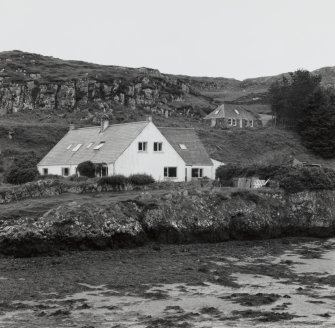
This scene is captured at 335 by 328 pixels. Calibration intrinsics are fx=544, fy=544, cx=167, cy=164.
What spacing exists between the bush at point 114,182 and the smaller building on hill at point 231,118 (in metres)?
61.9

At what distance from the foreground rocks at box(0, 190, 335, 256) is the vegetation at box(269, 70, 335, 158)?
158ft

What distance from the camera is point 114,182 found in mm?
47562

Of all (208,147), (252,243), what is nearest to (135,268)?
(252,243)

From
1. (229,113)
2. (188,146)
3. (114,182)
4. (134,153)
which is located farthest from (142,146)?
(229,113)

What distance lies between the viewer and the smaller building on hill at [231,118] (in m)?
109

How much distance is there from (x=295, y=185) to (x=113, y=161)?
19023 millimetres

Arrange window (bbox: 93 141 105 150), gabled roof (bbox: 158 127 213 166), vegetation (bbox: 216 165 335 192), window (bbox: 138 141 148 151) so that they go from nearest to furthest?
vegetation (bbox: 216 165 335 192) → window (bbox: 138 141 148 151) → window (bbox: 93 141 105 150) → gabled roof (bbox: 158 127 213 166)

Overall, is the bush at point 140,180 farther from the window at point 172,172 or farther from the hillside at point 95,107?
the hillside at point 95,107

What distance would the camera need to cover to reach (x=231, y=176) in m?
57.9

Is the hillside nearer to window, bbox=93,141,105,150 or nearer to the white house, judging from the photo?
the white house

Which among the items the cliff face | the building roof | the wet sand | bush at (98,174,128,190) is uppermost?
the cliff face

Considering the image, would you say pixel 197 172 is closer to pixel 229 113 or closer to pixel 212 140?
pixel 212 140

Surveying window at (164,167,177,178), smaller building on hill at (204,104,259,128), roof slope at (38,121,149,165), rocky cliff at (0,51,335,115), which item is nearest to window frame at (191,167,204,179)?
window at (164,167,177,178)

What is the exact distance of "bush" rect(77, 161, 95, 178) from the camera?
56062mm
